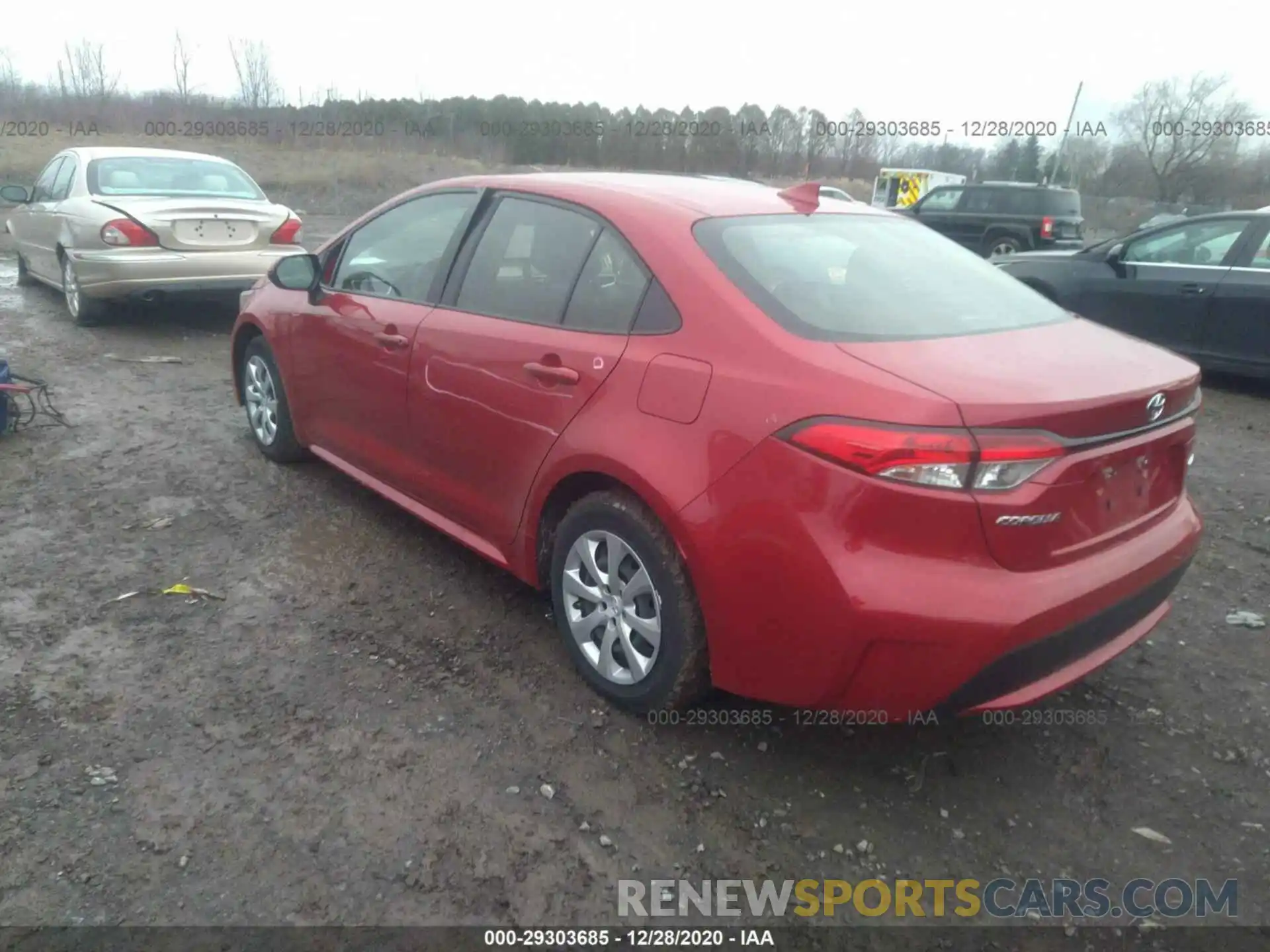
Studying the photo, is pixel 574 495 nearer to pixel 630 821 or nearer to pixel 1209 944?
pixel 630 821

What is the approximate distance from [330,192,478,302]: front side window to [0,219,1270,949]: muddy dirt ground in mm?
1156

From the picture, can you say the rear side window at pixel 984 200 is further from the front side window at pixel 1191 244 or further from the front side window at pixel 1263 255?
the front side window at pixel 1263 255

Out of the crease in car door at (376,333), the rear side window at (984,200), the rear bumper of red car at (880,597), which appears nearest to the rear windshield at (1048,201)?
the rear side window at (984,200)

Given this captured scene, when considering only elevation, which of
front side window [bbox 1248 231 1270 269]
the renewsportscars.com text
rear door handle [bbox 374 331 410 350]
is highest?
front side window [bbox 1248 231 1270 269]

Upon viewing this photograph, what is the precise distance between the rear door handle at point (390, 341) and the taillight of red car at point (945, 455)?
80.9 inches

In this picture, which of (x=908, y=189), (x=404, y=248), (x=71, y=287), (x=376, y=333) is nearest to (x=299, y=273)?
(x=404, y=248)

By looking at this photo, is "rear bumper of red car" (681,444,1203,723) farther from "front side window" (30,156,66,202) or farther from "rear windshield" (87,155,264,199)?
"front side window" (30,156,66,202)

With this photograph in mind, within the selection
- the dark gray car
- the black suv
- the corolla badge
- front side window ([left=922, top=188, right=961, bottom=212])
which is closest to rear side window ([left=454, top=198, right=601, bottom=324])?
the corolla badge

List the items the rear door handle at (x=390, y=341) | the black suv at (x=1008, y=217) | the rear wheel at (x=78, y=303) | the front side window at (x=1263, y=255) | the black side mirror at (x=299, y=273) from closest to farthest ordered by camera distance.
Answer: the rear door handle at (x=390, y=341) → the black side mirror at (x=299, y=273) → the front side window at (x=1263, y=255) → the rear wheel at (x=78, y=303) → the black suv at (x=1008, y=217)

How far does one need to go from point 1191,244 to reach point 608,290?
662 cm

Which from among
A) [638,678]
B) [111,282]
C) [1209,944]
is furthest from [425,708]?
[111,282]

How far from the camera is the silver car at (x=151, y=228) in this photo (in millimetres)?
7516

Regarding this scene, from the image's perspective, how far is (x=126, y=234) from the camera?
7.45 metres

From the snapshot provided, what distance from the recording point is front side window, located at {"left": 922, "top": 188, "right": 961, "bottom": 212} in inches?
679
